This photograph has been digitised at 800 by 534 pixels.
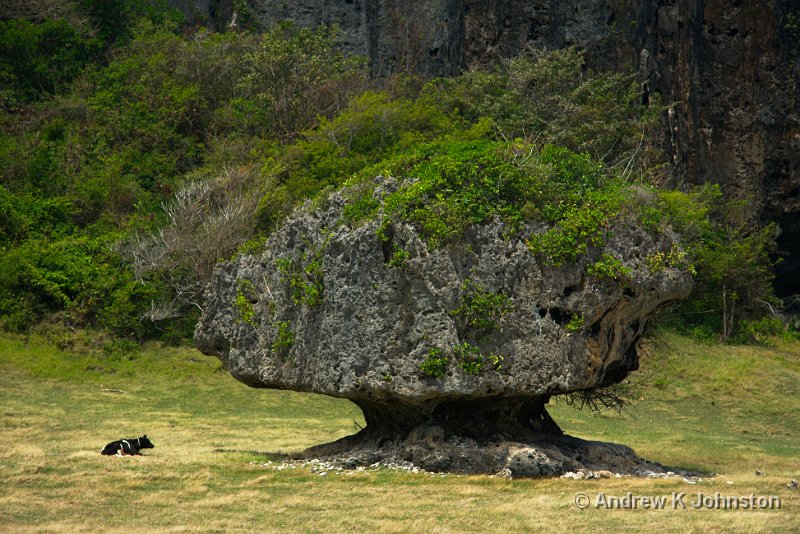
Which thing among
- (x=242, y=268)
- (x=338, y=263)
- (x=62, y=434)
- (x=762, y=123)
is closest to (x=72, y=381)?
(x=62, y=434)

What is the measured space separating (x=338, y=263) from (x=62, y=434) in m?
9.76

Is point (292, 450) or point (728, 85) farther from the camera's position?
point (728, 85)

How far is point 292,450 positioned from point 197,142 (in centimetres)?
2753

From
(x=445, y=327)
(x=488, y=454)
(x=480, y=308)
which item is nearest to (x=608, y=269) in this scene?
(x=480, y=308)

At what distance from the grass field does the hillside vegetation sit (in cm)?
234

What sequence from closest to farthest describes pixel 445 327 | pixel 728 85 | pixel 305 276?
pixel 445 327 → pixel 305 276 → pixel 728 85

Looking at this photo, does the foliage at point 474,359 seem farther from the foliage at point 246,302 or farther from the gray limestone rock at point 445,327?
the foliage at point 246,302

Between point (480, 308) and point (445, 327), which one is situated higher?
point (480, 308)

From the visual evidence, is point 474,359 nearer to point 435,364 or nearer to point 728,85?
point 435,364

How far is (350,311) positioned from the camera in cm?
1878

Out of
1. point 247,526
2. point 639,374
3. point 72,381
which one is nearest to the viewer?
point 247,526

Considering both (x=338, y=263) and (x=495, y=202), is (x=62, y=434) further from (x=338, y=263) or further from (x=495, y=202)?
(x=495, y=202)

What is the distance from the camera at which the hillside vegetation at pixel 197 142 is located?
125 feet

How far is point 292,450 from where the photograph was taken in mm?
23469
